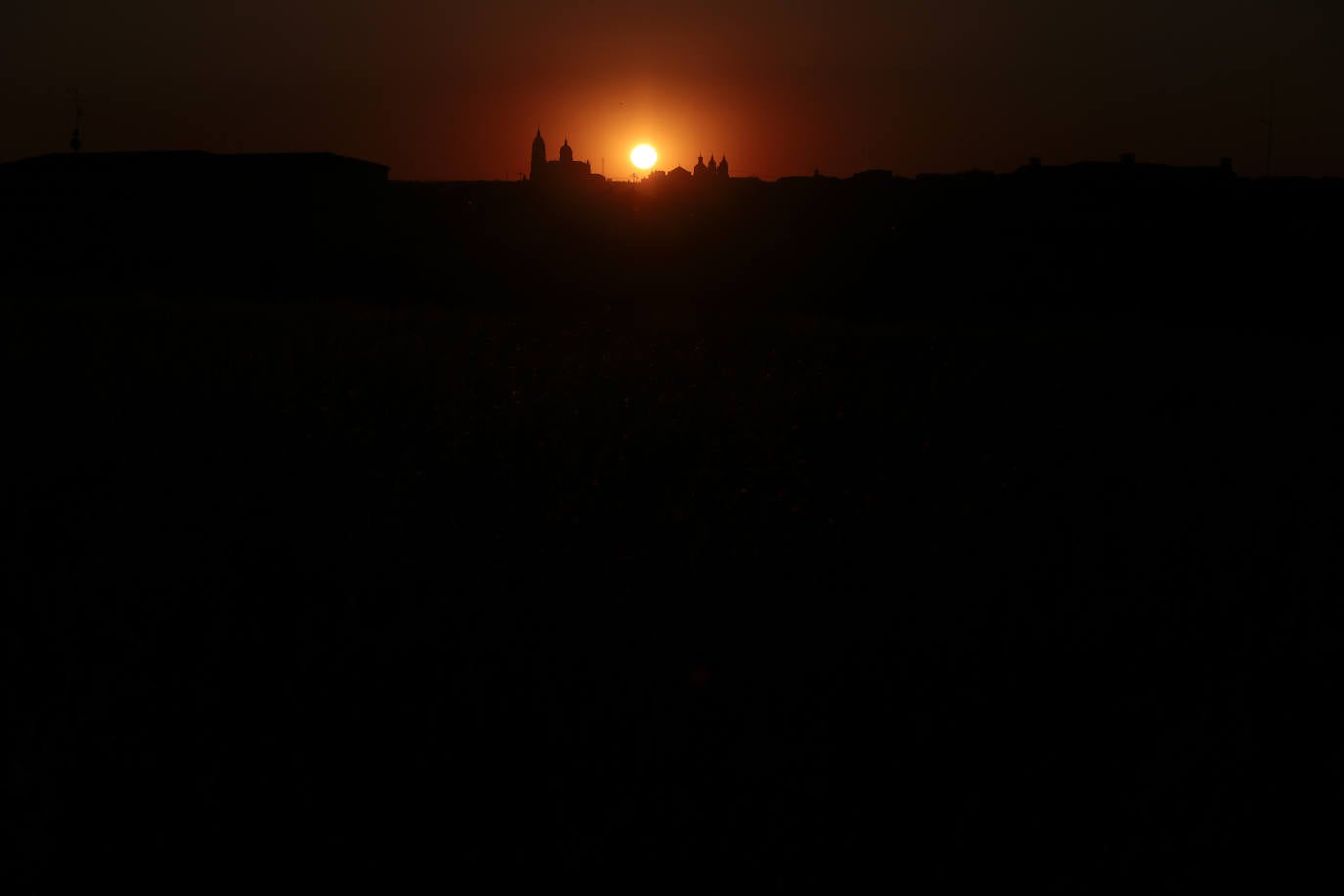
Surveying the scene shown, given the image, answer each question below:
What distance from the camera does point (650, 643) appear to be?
3578 millimetres

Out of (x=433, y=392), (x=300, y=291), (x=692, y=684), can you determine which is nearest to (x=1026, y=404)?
(x=433, y=392)

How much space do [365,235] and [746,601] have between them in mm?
26185

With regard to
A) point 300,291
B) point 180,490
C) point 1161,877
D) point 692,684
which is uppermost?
point 300,291

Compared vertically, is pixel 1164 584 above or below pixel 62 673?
above

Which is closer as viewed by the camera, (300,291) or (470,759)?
(470,759)

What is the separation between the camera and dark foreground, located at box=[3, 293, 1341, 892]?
262 cm

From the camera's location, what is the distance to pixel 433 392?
7.10m

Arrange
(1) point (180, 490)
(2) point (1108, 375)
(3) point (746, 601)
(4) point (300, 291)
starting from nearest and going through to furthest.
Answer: (3) point (746, 601)
(1) point (180, 490)
(2) point (1108, 375)
(4) point (300, 291)

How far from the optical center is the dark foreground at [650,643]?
8.59ft

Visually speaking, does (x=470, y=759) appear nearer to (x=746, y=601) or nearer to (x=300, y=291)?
(x=746, y=601)

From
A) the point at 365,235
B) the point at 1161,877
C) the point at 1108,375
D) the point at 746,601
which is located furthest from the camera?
the point at 365,235

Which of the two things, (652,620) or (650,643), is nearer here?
(650,643)

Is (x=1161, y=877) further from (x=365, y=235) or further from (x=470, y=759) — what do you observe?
(x=365, y=235)

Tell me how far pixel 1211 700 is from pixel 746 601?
5.32 feet
